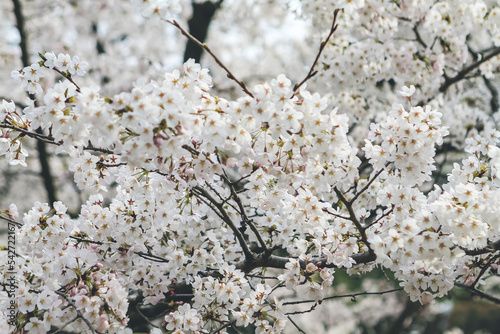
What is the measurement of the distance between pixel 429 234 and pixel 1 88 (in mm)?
11196

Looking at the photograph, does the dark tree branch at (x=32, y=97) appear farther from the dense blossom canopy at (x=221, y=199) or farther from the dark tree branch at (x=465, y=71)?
the dark tree branch at (x=465, y=71)

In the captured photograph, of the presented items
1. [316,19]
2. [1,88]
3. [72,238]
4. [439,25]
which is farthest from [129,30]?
[72,238]

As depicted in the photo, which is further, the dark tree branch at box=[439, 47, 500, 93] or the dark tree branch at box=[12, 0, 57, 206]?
the dark tree branch at box=[12, 0, 57, 206]

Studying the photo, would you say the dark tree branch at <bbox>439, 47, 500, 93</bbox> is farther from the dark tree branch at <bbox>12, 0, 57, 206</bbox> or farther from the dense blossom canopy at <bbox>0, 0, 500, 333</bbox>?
the dark tree branch at <bbox>12, 0, 57, 206</bbox>

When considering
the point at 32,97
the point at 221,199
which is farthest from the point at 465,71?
the point at 32,97

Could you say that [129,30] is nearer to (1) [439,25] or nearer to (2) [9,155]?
(1) [439,25]

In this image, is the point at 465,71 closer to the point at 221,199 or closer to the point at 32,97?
the point at 221,199

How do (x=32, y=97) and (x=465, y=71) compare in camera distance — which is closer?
(x=465, y=71)

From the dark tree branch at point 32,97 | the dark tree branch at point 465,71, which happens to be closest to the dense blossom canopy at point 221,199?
the dark tree branch at point 465,71

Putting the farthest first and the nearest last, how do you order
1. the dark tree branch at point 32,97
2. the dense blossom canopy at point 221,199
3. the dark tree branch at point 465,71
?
1. the dark tree branch at point 32,97
2. the dark tree branch at point 465,71
3. the dense blossom canopy at point 221,199

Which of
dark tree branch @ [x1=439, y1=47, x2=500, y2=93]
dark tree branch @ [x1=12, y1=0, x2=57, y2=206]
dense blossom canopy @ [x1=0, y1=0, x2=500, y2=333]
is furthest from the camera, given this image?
dark tree branch @ [x1=12, y1=0, x2=57, y2=206]

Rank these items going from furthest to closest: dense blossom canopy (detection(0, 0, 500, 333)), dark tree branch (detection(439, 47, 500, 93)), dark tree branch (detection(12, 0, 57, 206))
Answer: dark tree branch (detection(12, 0, 57, 206))
dark tree branch (detection(439, 47, 500, 93))
dense blossom canopy (detection(0, 0, 500, 333))

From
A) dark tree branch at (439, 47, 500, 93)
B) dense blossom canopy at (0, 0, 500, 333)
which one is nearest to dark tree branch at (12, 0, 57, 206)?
dense blossom canopy at (0, 0, 500, 333)

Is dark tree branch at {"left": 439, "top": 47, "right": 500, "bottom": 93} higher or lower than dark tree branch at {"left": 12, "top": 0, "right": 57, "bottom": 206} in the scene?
lower
